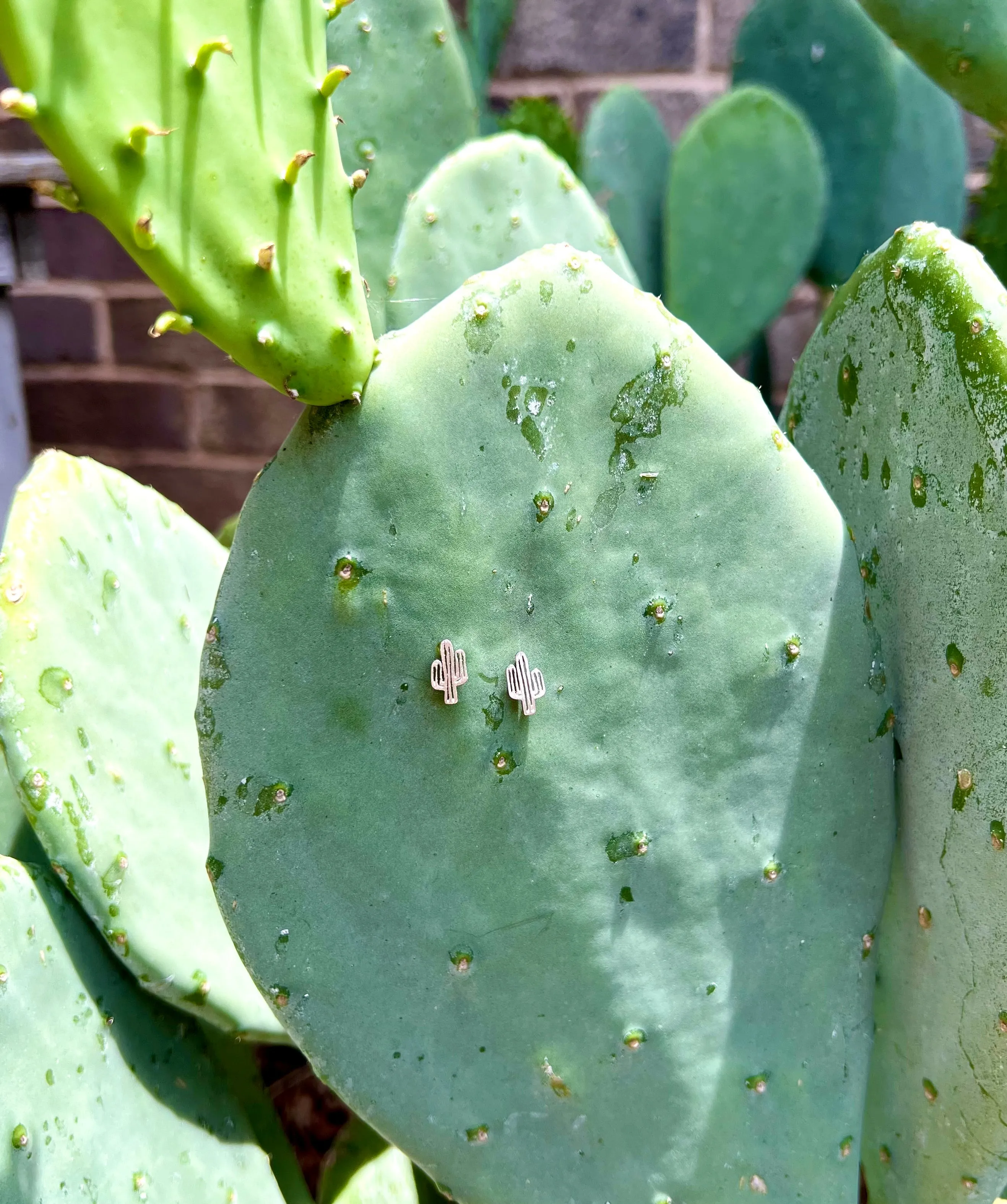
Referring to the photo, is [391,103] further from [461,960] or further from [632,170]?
[461,960]

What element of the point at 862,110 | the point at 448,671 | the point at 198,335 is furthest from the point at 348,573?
the point at 198,335

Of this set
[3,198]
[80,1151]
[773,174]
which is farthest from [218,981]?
[773,174]

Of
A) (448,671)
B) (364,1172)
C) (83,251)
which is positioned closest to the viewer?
(448,671)

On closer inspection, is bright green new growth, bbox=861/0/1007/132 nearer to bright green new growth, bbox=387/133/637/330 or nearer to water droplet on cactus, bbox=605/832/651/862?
bright green new growth, bbox=387/133/637/330

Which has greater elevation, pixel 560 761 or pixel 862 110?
pixel 862 110

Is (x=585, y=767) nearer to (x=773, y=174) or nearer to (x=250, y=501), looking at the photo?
(x=250, y=501)

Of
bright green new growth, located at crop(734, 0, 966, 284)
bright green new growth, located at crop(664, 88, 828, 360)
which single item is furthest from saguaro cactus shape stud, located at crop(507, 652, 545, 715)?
bright green new growth, located at crop(734, 0, 966, 284)
